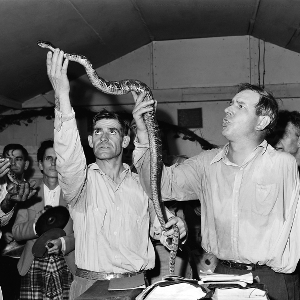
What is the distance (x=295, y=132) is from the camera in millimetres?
4047

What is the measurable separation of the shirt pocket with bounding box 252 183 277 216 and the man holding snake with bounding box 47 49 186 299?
1.45ft

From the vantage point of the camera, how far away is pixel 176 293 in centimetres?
165

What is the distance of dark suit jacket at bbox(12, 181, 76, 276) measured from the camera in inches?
129

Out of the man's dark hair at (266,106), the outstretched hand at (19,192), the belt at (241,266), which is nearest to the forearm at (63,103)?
the outstretched hand at (19,192)

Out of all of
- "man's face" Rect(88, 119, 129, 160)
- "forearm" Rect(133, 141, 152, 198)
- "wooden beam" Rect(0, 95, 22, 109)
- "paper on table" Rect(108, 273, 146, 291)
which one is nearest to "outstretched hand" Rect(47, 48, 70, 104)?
"forearm" Rect(133, 141, 152, 198)

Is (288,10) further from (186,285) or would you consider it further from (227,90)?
(186,285)

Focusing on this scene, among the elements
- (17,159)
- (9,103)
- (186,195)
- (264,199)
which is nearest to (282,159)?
(264,199)

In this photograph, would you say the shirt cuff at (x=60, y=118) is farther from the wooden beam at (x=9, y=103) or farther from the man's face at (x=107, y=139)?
the wooden beam at (x=9, y=103)

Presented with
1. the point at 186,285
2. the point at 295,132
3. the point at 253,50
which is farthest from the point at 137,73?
the point at 186,285

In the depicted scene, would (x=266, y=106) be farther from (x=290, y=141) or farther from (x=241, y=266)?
(x=290, y=141)

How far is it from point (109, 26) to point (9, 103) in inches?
76.5

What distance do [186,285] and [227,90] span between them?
4924 mm

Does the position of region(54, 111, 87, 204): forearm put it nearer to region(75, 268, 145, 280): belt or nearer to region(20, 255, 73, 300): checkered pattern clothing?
region(75, 268, 145, 280): belt

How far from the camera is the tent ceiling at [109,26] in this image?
4.22 metres
